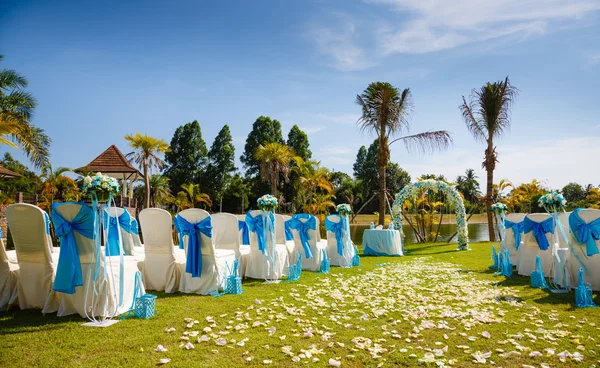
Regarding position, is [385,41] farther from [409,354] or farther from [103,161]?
[103,161]

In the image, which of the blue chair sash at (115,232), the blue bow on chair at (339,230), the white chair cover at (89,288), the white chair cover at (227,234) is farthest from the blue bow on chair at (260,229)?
the white chair cover at (89,288)

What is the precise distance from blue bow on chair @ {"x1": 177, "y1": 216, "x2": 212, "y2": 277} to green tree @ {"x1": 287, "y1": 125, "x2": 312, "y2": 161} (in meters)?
37.7

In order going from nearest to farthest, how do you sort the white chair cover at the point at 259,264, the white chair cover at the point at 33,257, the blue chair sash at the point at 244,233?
the white chair cover at the point at 33,257 < the white chair cover at the point at 259,264 < the blue chair sash at the point at 244,233

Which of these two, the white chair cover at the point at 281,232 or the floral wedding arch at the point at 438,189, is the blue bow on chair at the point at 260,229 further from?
the floral wedding arch at the point at 438,189

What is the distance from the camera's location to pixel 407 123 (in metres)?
17.1

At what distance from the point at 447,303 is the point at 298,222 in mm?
3981

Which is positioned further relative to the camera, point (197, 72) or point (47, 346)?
point (197, 72)

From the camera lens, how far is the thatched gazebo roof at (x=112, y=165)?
20078 mm

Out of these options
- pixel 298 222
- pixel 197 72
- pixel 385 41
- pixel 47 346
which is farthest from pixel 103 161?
pixel 47 346

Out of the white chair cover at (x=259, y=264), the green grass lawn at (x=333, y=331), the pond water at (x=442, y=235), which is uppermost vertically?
the white chair cover at (x=259, y=264)

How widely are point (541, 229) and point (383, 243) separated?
19.3 ft

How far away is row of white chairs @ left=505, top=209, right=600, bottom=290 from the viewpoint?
630 cm

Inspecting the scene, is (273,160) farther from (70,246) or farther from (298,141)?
(70,246)

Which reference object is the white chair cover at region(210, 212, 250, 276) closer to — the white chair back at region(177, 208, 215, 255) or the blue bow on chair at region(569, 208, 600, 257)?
the white chair back at region(177, 208, 215, 255)
